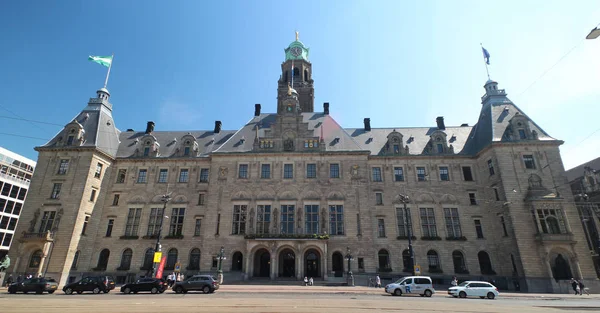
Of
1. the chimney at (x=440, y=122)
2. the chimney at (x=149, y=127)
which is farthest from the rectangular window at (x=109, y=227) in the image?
the chimney at (x=440, y=122)

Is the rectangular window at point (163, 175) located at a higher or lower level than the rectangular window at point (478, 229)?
higher

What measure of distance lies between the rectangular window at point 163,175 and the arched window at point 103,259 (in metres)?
10.4

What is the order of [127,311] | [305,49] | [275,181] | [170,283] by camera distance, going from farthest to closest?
[305,49], [275,181], [170,283], [127,311]

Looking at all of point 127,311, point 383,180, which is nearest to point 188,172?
point 383,180

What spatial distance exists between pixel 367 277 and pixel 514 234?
53.1 ft

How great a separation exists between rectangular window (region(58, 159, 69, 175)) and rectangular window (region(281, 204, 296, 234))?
27453 mm

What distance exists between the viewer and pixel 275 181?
3825 cm

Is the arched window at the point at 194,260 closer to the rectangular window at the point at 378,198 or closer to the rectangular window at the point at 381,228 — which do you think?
the rectangular window at the point at 381,228

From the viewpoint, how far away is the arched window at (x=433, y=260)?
115 ft

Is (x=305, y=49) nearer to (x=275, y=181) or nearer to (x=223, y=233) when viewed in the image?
(x=275, y=181)

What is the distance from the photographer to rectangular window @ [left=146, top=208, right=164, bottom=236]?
37.8 m

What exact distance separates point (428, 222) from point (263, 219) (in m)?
20.1

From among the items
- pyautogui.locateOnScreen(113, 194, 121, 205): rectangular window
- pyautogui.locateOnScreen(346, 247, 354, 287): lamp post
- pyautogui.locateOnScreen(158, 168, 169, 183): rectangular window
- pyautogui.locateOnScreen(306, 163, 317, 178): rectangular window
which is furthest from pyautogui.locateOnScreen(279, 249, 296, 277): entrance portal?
pyautogui.locateOnScreen(113, 194, 121, 205): rectangular window

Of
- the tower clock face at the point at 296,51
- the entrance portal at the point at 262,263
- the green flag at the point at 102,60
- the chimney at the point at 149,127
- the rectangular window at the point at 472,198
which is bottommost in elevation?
the entrance portal at the point at 262,263
